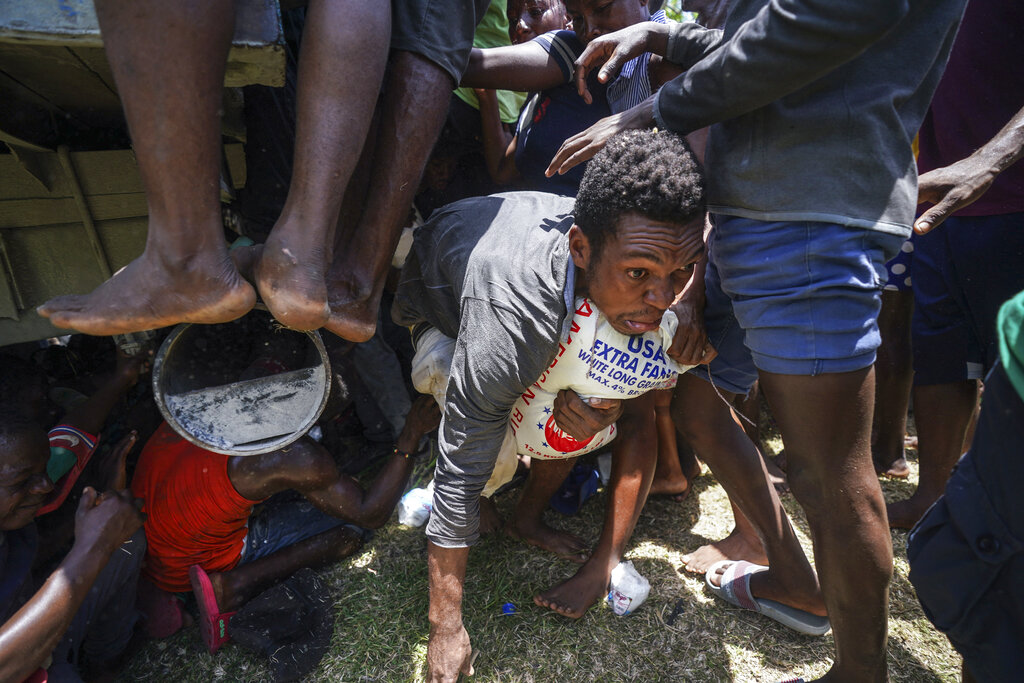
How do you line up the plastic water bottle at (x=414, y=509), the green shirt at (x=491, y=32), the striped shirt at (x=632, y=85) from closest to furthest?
the striped shirt at (x=632, y=85)
the plastic water bottle at (x=414, y=509)
the green shirt at (x=491, y=32)

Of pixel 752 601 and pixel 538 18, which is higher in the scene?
pixel 538 18

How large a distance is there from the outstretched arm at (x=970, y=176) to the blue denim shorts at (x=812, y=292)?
305 mm

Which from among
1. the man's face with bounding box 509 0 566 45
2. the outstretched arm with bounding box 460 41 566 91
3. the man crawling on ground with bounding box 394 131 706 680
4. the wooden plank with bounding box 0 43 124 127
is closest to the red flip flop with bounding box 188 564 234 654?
the man crawling on ground with bounding box 394 131 706 680

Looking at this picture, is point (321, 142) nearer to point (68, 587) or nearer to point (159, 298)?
point (159, 298)

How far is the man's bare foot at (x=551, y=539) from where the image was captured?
263 centimetres

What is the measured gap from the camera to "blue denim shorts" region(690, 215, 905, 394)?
1537mm

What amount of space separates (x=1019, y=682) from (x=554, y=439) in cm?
147

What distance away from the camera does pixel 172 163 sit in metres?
1.47

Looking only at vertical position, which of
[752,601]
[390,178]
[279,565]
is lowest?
[279,565]

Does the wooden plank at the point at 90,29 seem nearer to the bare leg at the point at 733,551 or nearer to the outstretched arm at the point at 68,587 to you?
the outstretched arm at the point at 68,587

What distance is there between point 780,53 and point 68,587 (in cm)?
258

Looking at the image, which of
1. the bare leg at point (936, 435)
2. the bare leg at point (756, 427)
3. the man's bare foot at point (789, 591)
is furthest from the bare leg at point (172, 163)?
the bare leg at point (936, 435)

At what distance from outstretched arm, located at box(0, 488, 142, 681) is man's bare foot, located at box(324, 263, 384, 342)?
1.14m

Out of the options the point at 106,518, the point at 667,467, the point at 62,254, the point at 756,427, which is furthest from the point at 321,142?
the point at 756,427
